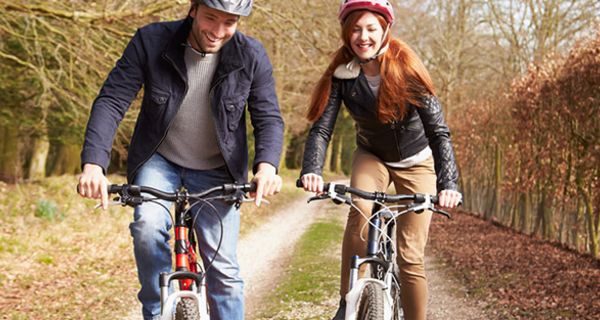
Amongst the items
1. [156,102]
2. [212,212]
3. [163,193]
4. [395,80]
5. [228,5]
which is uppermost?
[228,5]

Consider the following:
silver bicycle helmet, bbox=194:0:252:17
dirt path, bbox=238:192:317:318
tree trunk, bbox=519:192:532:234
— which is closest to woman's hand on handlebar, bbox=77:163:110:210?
silver bicycle helmet, bbox=194:0:252:17

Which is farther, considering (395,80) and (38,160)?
(38,160)

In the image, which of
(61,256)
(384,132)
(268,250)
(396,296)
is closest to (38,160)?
(268,250)

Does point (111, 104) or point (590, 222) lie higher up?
point (111, 104)

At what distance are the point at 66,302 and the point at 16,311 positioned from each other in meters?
0.65

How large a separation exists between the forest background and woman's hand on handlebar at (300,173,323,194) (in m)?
6.59

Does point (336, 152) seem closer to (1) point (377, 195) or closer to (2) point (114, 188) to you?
(1) point (377, 195)

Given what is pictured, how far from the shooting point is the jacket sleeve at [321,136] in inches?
155

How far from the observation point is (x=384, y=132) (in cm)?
412

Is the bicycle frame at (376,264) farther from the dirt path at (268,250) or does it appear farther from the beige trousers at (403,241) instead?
the dirt path at (268,250)

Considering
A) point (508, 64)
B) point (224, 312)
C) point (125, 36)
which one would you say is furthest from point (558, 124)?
point (508, 64)

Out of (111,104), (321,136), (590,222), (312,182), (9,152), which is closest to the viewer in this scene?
(111,104)

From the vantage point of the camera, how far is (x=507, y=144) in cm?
1691

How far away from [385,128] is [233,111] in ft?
3.40
